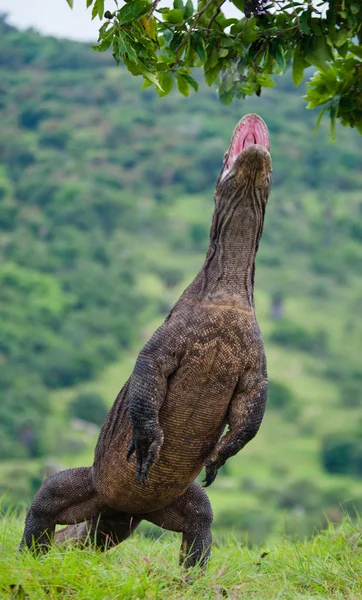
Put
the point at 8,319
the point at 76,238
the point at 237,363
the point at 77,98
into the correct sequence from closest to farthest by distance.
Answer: the point at 237,363 → the point at 8,319 → the point at 76,238 → the point at 77,98

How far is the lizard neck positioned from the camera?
5.03 m

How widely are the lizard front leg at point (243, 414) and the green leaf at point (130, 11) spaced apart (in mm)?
1836

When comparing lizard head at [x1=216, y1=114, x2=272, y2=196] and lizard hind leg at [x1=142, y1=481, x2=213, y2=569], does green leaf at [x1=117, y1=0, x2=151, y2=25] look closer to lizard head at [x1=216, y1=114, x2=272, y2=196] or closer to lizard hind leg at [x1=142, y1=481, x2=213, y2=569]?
lizard head at [x1=216, y1=114, x2=272, y2=196]

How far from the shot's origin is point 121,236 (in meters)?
87.0

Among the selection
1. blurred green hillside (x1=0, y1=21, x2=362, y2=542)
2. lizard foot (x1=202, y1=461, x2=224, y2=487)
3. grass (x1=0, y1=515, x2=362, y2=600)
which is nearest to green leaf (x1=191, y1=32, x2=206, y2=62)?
lizard foot (x1=202, y1=461, x2=224, y2=487)

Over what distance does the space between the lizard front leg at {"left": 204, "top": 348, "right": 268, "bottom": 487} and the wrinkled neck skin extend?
365 millimetres

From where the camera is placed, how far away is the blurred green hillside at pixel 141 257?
62312 millimetres

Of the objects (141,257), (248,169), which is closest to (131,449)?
(248,169)

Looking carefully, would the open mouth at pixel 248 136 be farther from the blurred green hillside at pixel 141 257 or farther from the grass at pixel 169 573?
the blurred green hillside at pixel 141 257

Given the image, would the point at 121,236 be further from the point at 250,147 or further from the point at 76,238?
the point at 250,147

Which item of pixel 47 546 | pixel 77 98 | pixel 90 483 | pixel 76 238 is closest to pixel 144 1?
pixel 90 483

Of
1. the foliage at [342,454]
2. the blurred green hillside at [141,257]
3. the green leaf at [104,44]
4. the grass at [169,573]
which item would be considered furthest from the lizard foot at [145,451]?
the foliage at [342,454]

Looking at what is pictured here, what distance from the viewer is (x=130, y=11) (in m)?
5.07

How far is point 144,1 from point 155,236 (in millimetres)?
81746
